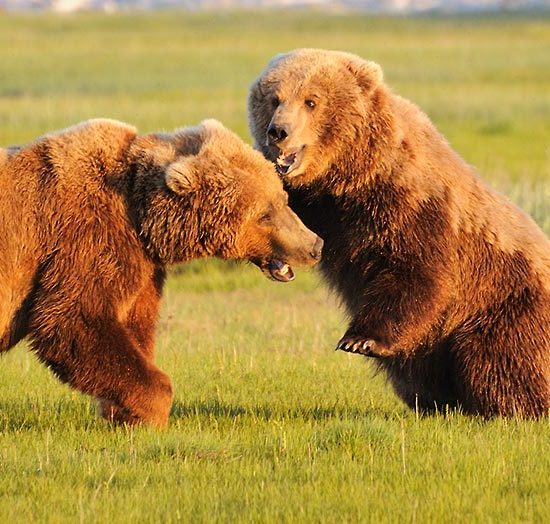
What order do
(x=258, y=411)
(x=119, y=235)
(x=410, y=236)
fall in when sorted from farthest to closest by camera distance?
(x=258, y=411)
(x=410, y=236)
(x=119, y=235)

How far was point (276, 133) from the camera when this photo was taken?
679cm

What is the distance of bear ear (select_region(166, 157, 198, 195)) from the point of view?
6.26m

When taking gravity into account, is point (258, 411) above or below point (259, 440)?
below

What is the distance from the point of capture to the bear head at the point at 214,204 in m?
6.37

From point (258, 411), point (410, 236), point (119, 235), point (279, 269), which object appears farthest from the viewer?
point (258, 411)

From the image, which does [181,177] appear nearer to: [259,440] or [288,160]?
[288,160]

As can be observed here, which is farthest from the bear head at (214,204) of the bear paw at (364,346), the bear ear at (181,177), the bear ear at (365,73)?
the bear ear at (365,73)

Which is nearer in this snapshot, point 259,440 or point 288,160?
point 259,440

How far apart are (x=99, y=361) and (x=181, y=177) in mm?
1028

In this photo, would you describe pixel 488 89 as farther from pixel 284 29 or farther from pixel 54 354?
pixel 284 29

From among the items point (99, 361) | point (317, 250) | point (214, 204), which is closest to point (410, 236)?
point (317, 250)

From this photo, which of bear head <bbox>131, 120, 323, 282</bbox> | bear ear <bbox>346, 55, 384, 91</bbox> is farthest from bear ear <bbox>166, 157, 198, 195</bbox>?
bear ear <bbox>346, 55, 384, 91</bbox>

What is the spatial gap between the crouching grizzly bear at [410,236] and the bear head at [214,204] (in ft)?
1.32

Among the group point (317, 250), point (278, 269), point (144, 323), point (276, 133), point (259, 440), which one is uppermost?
point (276, 133)
